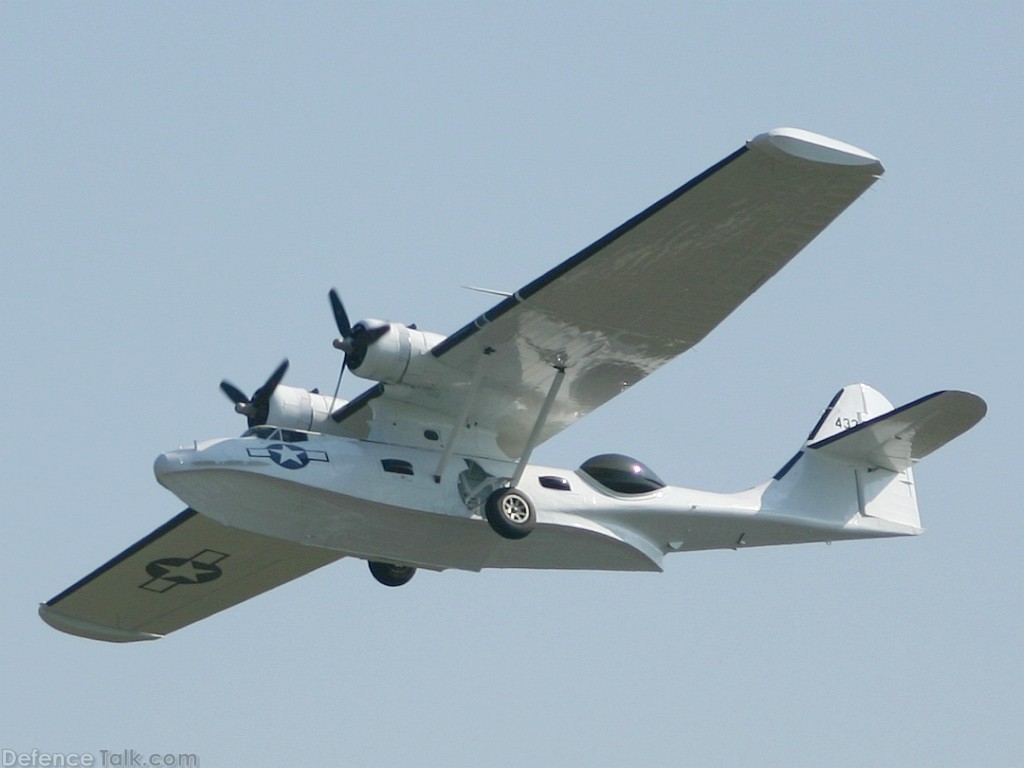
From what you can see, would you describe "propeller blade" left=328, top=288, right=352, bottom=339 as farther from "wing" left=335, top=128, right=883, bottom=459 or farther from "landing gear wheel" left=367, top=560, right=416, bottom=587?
"landing gear wheel" left=367, top=560, right=416, bottom=587

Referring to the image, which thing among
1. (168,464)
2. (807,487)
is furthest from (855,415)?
(168,464)

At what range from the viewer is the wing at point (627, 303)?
18.1 meters

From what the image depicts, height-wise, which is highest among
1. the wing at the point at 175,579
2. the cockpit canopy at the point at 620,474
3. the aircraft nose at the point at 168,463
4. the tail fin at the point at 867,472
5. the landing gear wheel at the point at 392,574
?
the aircraft nose at the point at 168,463

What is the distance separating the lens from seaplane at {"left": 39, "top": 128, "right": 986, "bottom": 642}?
61.7 ft

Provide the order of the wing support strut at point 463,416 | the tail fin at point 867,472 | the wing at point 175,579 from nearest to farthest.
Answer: the wing support strut at point 463,416
the tail fin at point 867,472
the wing at point 175,579

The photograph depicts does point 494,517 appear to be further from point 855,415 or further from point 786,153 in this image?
point 855,415

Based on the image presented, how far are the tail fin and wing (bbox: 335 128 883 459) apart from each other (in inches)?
132

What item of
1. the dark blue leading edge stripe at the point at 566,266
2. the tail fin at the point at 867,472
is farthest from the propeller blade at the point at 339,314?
the tail fin at the point at 867,472

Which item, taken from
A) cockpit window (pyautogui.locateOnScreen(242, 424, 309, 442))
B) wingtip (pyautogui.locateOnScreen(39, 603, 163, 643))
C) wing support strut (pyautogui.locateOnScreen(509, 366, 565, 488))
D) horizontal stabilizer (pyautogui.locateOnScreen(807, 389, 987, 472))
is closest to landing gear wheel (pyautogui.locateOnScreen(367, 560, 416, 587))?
wing support strut (pyautogui.locateOnScreen(509, 366, 565, 488))

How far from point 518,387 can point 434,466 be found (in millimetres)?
1397

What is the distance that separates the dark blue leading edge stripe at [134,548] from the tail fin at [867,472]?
23.8 feet

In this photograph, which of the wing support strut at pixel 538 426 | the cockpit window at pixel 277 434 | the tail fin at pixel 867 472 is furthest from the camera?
the tail fin at pixel 867 472

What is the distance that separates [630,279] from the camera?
1944 cm

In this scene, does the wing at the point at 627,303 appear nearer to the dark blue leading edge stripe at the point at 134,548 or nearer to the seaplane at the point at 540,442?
the seaplane at the point at 540,442
